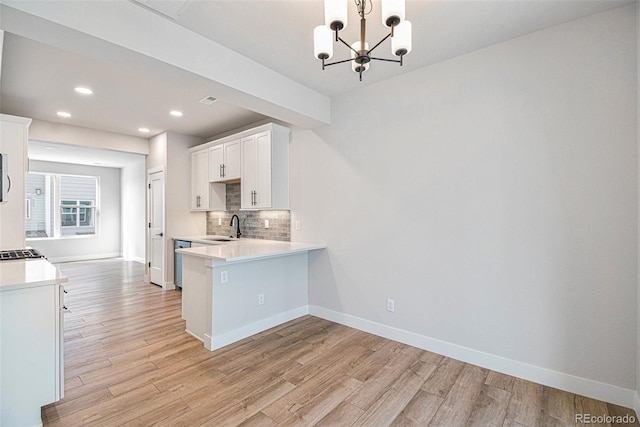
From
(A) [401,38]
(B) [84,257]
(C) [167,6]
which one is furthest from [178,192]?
(B) [84,257]

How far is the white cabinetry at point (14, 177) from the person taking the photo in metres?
3.24

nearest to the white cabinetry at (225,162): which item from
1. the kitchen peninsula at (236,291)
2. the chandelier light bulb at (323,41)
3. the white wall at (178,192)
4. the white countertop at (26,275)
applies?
the white wall at (178,192)

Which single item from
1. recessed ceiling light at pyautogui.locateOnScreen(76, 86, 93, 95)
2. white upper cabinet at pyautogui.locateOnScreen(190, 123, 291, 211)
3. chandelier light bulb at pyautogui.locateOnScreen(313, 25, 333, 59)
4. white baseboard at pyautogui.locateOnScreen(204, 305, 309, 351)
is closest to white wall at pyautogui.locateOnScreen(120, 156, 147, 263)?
white upper cabinet at pyautogui.locateOnScreen(190, 123, 291, 211)

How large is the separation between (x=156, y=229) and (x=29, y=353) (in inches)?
159

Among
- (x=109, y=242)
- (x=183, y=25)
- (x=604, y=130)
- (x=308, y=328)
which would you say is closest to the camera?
(x=604, y=130)

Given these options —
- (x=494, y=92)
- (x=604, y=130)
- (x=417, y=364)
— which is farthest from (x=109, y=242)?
(x=604, y=130)

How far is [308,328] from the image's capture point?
11.5 feet

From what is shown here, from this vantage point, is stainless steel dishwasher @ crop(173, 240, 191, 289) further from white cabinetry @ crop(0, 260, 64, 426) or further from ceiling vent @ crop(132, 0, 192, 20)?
ceiling vent @ crop(132, 0, 192, 20)

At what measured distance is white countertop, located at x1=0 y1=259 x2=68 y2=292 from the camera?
1738 mm

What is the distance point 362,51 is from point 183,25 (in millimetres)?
1478

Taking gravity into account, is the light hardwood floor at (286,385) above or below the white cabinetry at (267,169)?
below

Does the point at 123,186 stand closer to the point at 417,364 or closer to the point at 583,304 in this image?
the point at 417,364

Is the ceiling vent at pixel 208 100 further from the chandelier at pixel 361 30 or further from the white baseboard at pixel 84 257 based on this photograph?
the white baseboard at pixel 84 257

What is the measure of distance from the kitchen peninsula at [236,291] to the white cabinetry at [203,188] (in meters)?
1.95
